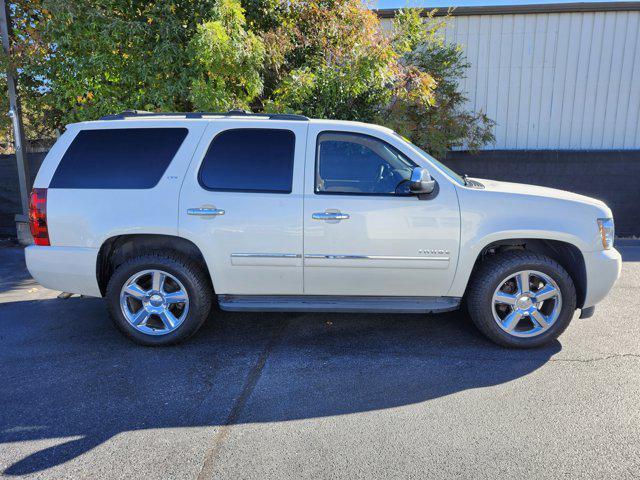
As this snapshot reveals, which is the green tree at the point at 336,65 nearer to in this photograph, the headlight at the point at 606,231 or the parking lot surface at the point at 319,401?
the parking lot surface at the point at 319,401

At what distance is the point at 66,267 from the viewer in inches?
167

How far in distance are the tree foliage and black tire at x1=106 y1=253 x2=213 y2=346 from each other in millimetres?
2775

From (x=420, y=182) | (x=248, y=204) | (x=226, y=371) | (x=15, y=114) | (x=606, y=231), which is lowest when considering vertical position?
(x=226, y=371)

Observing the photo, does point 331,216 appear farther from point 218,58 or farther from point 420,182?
point 218,58

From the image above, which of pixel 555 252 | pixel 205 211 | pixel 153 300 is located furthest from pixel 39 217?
pixel 555 252

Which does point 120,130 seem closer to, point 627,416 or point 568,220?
point 568,220

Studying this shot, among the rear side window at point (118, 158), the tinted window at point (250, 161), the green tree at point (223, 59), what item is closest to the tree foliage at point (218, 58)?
the green tree at point (223, 59)

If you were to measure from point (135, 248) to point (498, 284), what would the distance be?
10.7 ft

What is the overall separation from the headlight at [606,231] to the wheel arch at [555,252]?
23 cm

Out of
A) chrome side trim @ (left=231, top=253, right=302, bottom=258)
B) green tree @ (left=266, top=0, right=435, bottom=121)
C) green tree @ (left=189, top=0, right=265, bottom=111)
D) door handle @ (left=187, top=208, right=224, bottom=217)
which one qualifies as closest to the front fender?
chrome side trim @ (left=231, top=253, right=302, bottom=258)

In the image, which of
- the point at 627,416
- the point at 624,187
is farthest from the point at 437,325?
the point at 624,187

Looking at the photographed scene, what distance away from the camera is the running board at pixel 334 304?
4.18m

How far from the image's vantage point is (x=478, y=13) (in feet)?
32.6

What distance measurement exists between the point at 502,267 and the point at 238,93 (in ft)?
14.6
